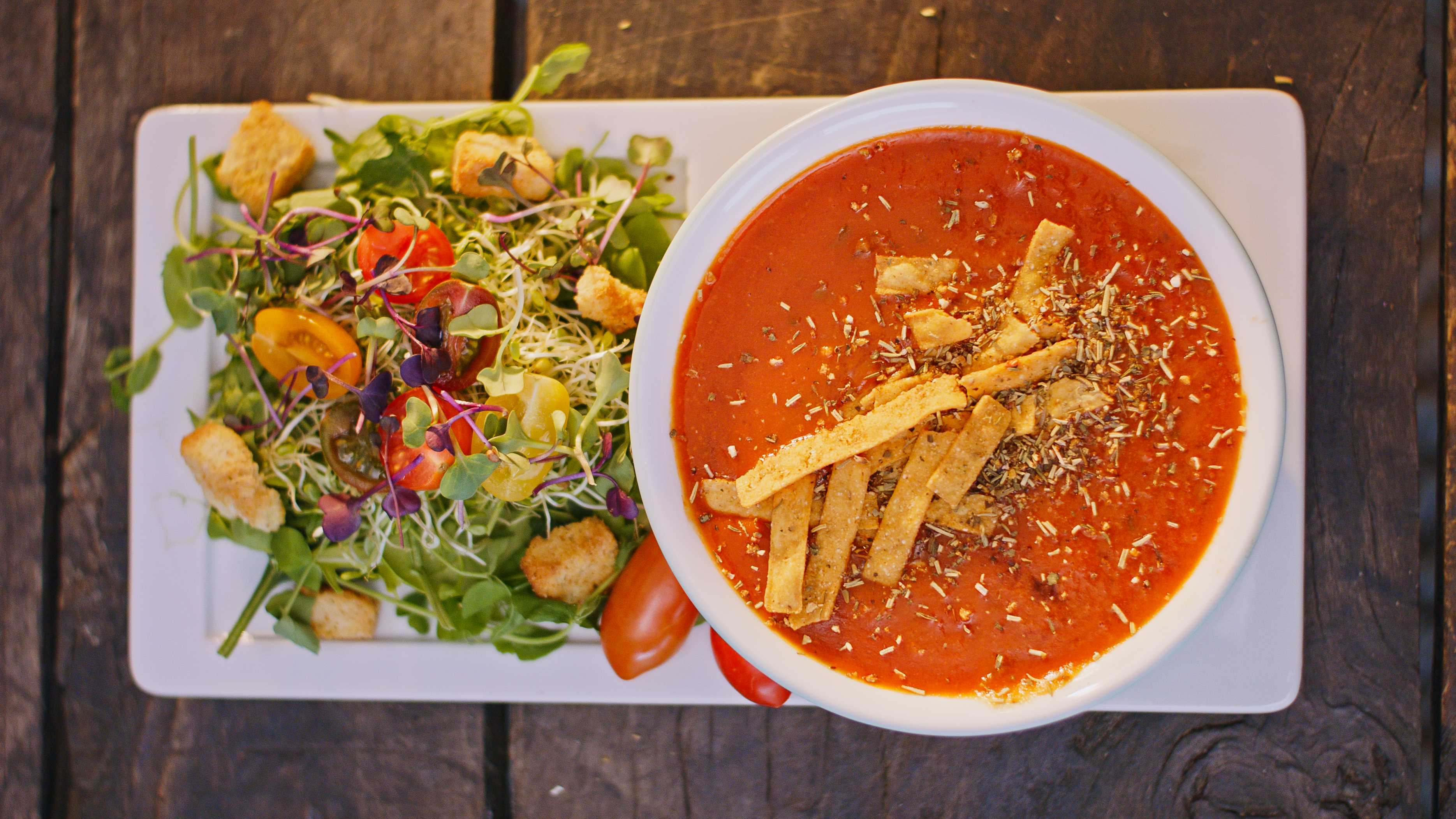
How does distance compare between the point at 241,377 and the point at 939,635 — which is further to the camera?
the point at 241,377

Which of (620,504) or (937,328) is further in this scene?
(620,504)

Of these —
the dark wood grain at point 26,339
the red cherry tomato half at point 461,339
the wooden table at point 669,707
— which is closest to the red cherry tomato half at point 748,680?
the wooden table at point 669,707

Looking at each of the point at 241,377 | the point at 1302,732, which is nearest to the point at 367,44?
the point at 241,377

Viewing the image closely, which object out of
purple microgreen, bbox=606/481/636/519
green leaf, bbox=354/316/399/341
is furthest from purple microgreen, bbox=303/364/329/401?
purple microgreen, bbox=606/481/636/519

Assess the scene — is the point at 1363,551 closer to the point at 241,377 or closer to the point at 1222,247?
the point at 1222,247

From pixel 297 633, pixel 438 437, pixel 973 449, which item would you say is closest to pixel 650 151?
pixel 438 437

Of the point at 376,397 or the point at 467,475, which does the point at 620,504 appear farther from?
the point at 376,397
